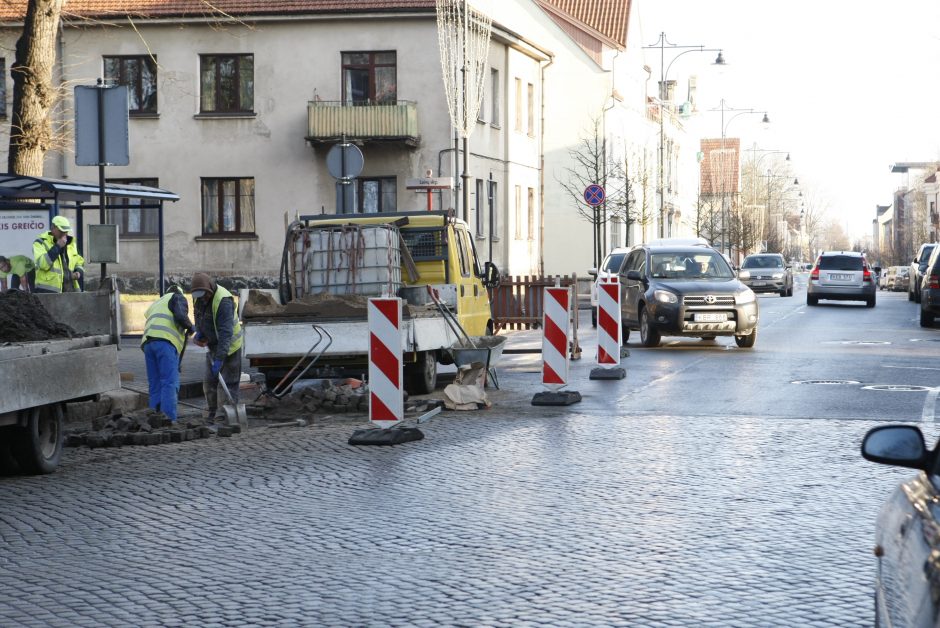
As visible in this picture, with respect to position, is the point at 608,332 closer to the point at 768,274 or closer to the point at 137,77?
the point at 137,77

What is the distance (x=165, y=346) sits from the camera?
1361cm

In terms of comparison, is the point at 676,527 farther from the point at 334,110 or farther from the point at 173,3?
the point at 173,3

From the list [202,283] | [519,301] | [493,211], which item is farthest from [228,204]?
[202,283]

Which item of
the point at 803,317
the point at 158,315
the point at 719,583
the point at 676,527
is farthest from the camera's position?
the point at 803,317

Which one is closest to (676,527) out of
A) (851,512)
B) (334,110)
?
(851,512)

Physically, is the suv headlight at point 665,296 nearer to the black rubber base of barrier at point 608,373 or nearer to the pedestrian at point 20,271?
the black rubber base of barrier at point 608,373

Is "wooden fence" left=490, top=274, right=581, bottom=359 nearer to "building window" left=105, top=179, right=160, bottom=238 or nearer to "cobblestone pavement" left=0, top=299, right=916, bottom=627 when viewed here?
"cobblestone pavement" left=0, top=299, right=916, bottom=627

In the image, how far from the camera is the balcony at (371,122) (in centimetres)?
3897

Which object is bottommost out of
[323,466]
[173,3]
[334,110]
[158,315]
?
[323,466]

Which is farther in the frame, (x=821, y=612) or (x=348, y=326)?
(x=348, y=326)

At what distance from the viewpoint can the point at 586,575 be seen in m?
6.75

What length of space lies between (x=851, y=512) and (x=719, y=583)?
2.20 meters

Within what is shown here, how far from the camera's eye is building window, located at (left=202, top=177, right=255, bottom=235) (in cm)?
4097

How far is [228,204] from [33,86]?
808 inches
